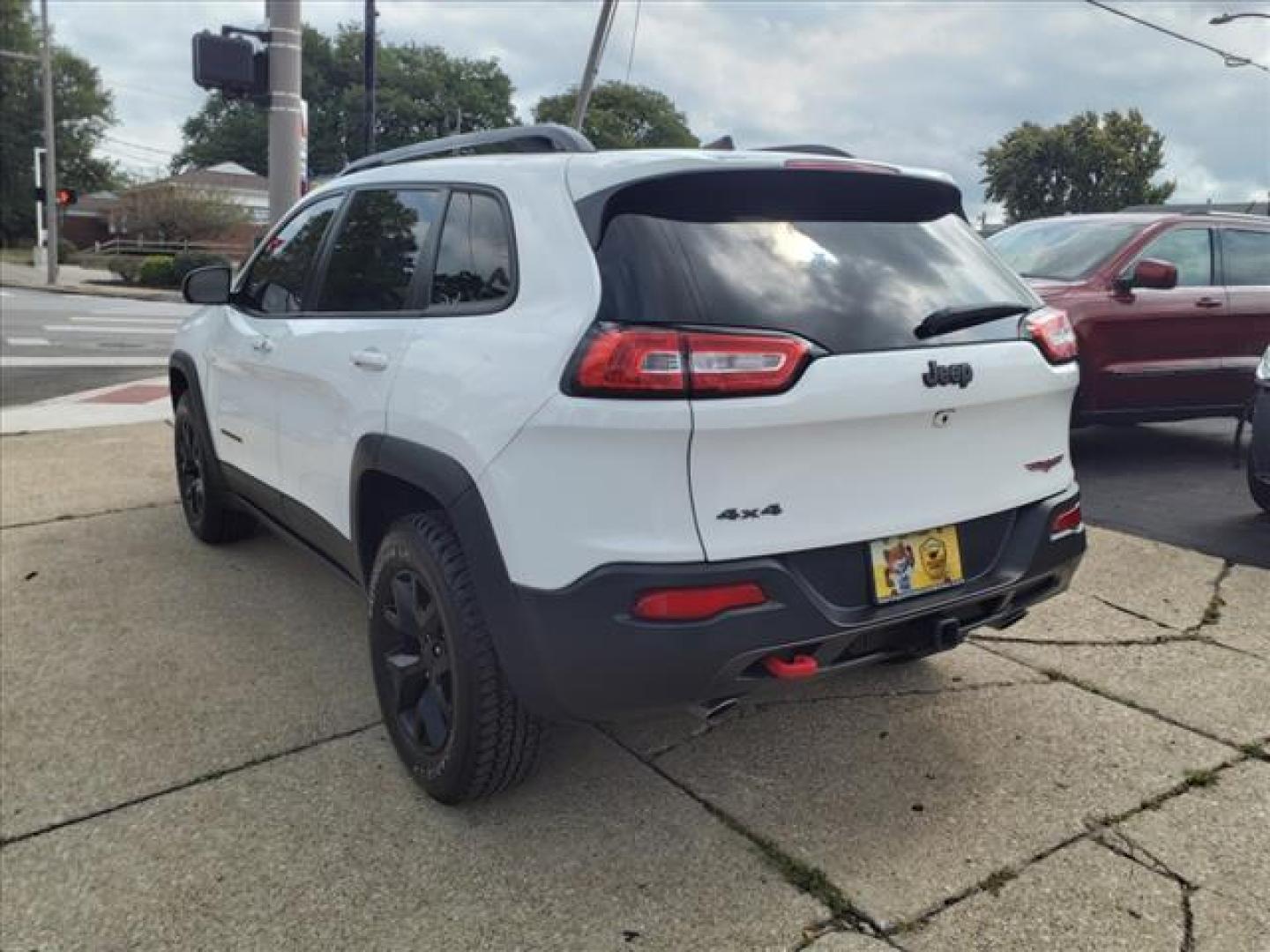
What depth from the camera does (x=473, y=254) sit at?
2.73 meters

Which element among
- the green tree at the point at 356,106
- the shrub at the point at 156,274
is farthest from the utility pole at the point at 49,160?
the green tree at the point at 356,106

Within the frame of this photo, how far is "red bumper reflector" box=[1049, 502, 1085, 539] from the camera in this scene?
2.80m

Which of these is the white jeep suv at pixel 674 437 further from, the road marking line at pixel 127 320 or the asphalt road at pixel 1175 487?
the road marking line at pixel 127 320

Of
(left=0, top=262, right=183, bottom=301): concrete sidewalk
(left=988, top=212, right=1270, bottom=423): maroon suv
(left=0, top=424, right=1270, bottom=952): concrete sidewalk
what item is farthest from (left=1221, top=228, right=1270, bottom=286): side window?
(left=0, top=262, right=183, bottom=301): concrete sidewalk

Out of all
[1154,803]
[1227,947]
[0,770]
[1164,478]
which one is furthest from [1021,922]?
[1164,478]

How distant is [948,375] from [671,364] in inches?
30.0

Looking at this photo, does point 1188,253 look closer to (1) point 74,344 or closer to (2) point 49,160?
(1) point 74,344

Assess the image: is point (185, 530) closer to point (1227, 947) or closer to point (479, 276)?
point (479, 276)

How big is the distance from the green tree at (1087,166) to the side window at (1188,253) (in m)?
50.1

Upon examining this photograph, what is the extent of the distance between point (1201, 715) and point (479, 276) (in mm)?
2614

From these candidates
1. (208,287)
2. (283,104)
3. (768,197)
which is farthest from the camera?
(283,104)

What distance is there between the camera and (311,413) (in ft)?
11.1

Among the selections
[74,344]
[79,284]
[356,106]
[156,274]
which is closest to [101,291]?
[79,284]

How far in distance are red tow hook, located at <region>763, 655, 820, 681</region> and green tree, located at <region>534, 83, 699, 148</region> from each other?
66.1 metres
